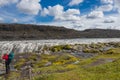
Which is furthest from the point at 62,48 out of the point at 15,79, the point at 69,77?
the point at 69,77

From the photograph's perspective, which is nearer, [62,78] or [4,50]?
[62,78]

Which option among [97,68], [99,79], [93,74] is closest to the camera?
[99,79]

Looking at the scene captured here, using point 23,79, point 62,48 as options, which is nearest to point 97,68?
point 23,79

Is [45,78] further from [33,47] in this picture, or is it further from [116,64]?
[33,47]

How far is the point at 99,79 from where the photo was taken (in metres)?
19.9

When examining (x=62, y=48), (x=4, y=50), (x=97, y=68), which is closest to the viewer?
(x=97, y=68)

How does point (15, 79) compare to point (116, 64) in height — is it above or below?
below

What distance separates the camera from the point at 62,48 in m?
96.6

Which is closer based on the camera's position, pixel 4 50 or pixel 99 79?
pixel 99 79

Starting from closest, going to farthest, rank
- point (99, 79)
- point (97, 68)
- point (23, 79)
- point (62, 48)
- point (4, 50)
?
point (99, 79)
point (97, 68)
point (23, 79)
point (62, 48)
point (4, 50)

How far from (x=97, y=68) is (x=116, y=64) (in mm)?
1761

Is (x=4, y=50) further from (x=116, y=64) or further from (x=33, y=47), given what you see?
(x=116, y=64)

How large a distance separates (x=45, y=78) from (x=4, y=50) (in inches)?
3350

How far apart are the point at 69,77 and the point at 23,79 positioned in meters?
6.45
